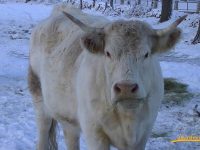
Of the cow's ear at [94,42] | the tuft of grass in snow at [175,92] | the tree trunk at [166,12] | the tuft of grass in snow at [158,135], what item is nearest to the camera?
the cow's ear at [94,42]

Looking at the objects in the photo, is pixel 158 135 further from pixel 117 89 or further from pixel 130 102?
pixel 117 89

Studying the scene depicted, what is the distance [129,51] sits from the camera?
13.4 ft

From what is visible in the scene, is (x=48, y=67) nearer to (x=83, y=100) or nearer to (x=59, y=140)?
(x=83, y=100)

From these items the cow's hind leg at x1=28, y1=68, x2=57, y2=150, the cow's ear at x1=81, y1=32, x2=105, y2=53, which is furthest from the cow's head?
the cow's hind leg at x1=28, y1=68, x2=57, y2=150

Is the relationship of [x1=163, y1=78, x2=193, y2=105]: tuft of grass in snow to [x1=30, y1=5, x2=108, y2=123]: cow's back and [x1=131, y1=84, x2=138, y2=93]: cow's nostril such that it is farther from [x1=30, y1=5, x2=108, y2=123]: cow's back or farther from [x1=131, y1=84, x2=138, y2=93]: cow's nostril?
[x1=131, y1=84, x2=138, y2=93]: cow's nostril

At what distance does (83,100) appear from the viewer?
187 inches

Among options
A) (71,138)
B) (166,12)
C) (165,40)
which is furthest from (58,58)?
(166,12)

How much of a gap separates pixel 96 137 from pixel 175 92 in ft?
17.3

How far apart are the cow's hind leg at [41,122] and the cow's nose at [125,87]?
266cm

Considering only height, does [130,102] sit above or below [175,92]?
above

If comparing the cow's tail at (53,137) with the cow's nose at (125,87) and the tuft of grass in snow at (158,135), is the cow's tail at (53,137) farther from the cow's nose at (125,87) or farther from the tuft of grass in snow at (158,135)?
the cow's nose at (125,87)

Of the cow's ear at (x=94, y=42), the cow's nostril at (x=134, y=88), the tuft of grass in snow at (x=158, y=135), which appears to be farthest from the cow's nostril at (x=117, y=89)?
the tuft of grass in snow at (x=158, y=135)

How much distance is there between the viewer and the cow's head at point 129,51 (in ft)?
13.0

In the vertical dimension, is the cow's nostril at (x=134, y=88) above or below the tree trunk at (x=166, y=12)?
above
